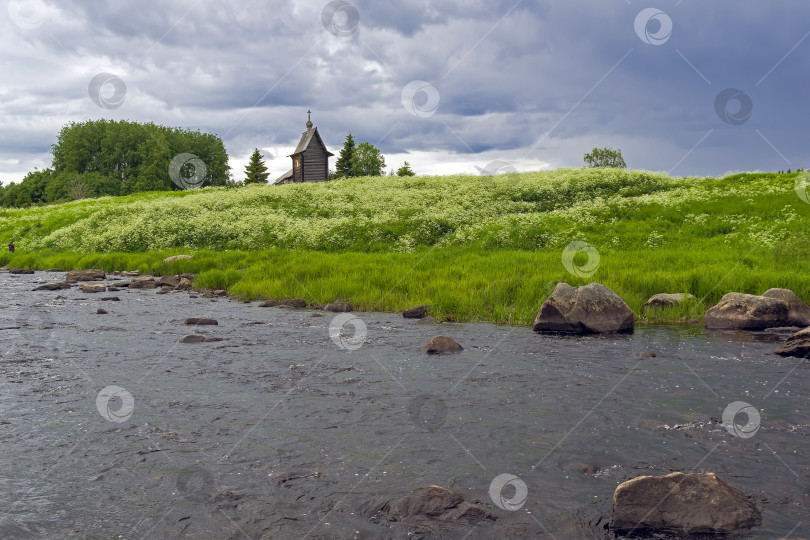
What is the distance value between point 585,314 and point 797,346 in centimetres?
462

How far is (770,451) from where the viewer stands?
6.96 metres

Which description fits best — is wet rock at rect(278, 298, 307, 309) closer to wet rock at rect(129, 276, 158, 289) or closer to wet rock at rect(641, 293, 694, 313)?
wet rock at rect(129, 276, 158, 289)

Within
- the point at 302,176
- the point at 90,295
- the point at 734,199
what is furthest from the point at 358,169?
the point at 90,295

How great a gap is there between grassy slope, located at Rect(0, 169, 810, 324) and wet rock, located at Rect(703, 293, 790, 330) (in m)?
1.46

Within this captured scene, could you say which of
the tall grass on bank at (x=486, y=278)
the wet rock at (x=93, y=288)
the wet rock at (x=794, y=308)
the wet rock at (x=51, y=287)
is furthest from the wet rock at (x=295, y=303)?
the wet rock at (x=794, y=308)

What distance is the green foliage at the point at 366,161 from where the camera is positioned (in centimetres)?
11562

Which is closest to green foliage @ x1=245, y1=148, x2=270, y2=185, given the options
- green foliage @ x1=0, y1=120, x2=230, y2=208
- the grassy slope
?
green foliage @ x1=0, y1=120, x2=230, y2=208

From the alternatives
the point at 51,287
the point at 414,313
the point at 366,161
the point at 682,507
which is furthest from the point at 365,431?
the point at 366,161

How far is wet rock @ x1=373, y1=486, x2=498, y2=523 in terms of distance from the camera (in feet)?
17.7

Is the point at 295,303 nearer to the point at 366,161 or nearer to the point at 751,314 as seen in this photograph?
the point at 751,314

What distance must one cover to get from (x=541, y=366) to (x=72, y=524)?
8335 mm

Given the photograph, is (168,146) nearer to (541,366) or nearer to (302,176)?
(302,176)

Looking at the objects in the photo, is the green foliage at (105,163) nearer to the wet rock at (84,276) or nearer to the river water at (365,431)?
the wet rock at (84,276)

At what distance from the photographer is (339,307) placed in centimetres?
1956
